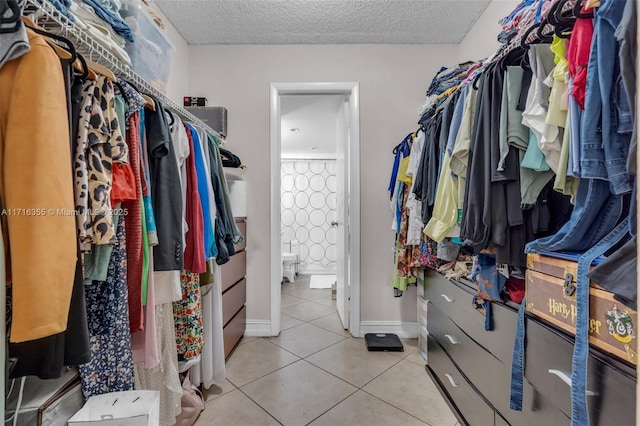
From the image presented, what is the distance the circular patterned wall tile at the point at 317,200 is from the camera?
5254mm

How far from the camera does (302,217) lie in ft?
17.2

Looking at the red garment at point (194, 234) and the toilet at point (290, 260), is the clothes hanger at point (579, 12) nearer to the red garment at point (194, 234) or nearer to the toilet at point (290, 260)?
the red garment at point (194, 234)

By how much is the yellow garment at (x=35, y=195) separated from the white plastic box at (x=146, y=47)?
0.63 metres

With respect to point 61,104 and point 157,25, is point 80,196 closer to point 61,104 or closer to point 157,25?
point 61,104

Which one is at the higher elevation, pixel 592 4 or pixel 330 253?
pixel 592 4

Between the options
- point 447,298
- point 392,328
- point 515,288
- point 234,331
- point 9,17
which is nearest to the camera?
point 9,17

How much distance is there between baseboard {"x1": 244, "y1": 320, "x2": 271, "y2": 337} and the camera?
236 centimetres

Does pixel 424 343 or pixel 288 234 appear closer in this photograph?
pixel 424 343

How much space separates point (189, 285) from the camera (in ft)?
4.54

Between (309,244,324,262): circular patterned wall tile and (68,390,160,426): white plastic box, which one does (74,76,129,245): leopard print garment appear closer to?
(68,390,160,426): white plastic box

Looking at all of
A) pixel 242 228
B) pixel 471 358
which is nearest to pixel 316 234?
pixel 242 228

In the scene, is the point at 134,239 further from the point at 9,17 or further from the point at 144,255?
the point at 9,17

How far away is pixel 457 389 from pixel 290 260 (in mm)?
3363

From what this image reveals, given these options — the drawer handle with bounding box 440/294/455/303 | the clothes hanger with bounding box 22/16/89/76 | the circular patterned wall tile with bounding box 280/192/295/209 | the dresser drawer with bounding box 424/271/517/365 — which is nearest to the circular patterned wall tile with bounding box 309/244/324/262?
the circular patterned wall tile with bounding box 280/192/295/209
